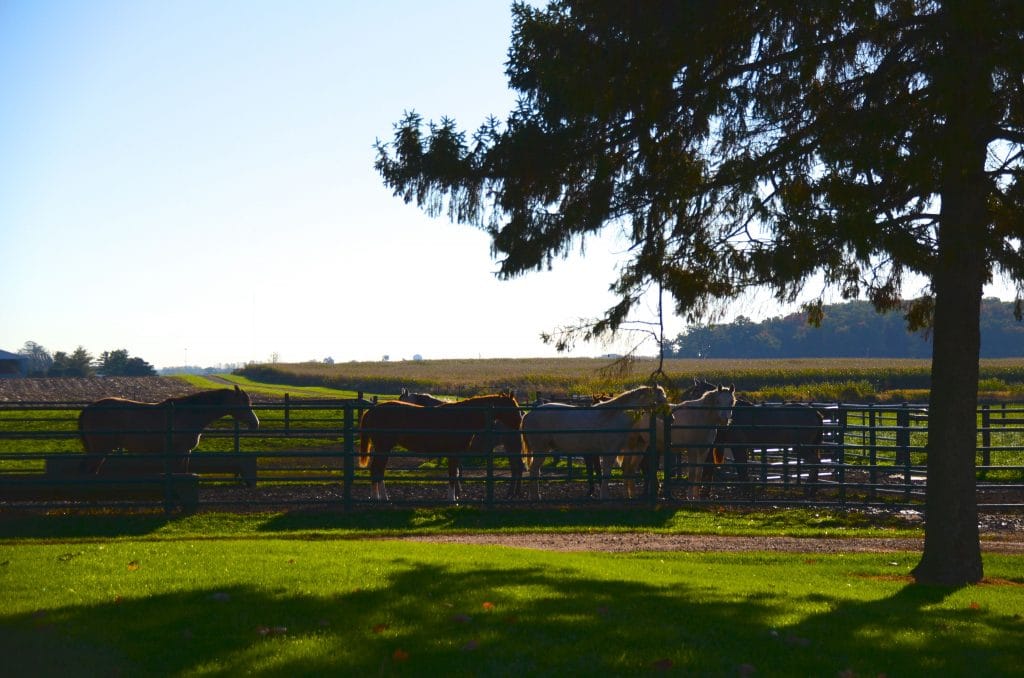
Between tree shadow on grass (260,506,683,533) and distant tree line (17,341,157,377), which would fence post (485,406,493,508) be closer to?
tree shadow on grass (260,506,683,533)

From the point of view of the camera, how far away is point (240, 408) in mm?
17547

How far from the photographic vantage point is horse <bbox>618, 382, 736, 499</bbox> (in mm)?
17094

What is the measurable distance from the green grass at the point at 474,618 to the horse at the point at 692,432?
6.57 meters

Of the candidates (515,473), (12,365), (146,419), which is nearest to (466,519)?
(515,473)

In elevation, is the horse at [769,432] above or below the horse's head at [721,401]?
below

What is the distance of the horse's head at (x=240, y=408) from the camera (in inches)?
690

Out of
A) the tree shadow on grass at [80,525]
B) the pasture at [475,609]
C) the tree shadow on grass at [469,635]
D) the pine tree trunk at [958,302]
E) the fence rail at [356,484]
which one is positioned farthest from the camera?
the fence rail at [356,484]

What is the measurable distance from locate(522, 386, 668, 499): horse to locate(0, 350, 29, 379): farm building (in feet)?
274

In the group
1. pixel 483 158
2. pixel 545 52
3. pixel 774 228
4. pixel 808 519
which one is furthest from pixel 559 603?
pixel 808 519

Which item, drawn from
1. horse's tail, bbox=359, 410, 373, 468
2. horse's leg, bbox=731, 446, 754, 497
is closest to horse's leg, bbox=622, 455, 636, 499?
horse's leg, bbox=731, 446, 754, 497

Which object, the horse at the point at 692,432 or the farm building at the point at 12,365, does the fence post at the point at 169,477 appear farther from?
the farm building at the point at 12,365

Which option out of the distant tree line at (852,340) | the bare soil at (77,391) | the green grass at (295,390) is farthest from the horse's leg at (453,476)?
the distant tree line at (852,340)

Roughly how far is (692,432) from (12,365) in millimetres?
88059

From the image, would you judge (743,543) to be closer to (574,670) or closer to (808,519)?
(808,519)
